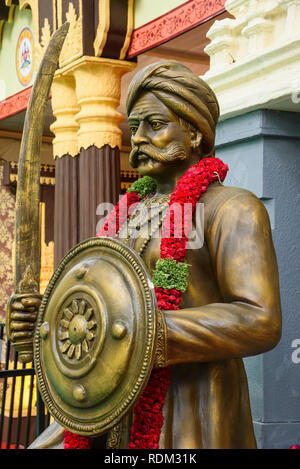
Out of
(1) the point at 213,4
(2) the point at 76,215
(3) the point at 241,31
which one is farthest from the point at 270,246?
(2) the point at 76,215

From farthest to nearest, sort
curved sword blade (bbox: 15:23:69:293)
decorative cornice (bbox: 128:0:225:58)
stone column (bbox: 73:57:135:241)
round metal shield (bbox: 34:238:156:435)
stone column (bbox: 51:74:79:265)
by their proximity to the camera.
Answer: stone column (bbox: 51:74:79:265), stone column (bbox: 73:57:135:241), decorative cornice (bbox: 128:0:225:58), curved sword blade (bbox: 15:23:69:293), round metal shield (bbox: 34:238:156:435)

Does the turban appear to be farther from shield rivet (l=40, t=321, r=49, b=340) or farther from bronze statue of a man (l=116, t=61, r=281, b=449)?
shield rivet (l=40, t=321, r=49, b=340)

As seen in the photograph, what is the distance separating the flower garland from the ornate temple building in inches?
32.4

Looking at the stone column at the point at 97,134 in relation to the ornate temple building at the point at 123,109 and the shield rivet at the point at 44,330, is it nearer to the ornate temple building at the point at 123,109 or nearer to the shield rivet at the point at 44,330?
the ornate temple building at the point at 123,109

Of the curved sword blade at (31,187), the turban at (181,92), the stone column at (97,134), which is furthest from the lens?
the stone column at (97,134)

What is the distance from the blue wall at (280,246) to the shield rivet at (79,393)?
111cm

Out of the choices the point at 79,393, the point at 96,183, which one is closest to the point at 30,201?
the point at 79,393

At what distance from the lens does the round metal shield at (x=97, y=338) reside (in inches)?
60.0

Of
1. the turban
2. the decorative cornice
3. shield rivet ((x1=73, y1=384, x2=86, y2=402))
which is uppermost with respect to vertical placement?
the decorative cornice

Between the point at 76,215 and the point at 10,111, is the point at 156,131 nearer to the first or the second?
the point at 76,215

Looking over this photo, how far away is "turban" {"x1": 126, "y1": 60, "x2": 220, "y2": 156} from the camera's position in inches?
71.9

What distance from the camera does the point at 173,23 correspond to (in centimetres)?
414

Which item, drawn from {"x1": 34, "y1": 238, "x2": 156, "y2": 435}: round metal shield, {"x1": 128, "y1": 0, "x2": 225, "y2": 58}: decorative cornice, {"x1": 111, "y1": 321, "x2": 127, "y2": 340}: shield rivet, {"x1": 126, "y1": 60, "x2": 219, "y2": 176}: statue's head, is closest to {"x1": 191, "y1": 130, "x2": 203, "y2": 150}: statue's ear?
{"x1": 126, "y1": 60, "x2": 219, "y2": 176}: statue's head

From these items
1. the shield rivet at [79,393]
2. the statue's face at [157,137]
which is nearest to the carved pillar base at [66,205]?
the statue's face at [157,137]
